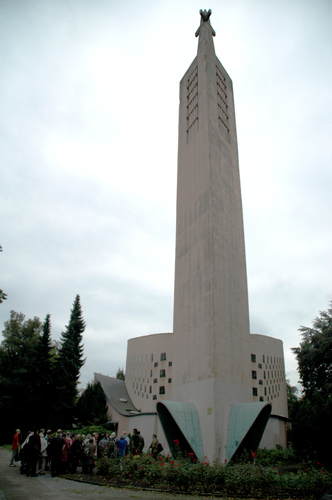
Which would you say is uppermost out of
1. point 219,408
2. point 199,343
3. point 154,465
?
point 199,343

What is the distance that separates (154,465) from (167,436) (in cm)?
513

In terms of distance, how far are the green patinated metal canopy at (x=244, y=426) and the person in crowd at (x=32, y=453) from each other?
6.35 metres

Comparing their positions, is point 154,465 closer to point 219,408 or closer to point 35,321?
point 219,408

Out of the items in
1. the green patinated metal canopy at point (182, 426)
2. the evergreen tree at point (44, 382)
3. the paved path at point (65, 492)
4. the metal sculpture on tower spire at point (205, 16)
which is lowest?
the paved path at point (65, 492)

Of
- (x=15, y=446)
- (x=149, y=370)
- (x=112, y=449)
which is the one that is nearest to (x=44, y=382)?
(x=149, y=370)

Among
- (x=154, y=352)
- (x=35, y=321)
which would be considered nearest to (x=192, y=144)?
(x=154, y=352)

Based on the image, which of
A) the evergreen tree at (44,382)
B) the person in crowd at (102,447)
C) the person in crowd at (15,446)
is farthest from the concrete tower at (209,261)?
the evergreen tree at (44,382)

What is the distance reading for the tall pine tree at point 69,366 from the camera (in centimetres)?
2747

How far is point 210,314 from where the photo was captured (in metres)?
14.3

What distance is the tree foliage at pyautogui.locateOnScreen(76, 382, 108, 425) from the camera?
89.4 ft

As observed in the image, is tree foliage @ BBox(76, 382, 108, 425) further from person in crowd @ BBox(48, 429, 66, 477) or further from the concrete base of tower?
person in crowd @ BBox(48, 429, 66, 477)

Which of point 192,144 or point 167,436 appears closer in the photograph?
point 167,436

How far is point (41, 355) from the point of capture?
27.5 meters

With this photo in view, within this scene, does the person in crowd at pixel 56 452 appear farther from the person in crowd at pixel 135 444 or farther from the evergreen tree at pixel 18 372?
the evergreen tree at pixel 18 372
